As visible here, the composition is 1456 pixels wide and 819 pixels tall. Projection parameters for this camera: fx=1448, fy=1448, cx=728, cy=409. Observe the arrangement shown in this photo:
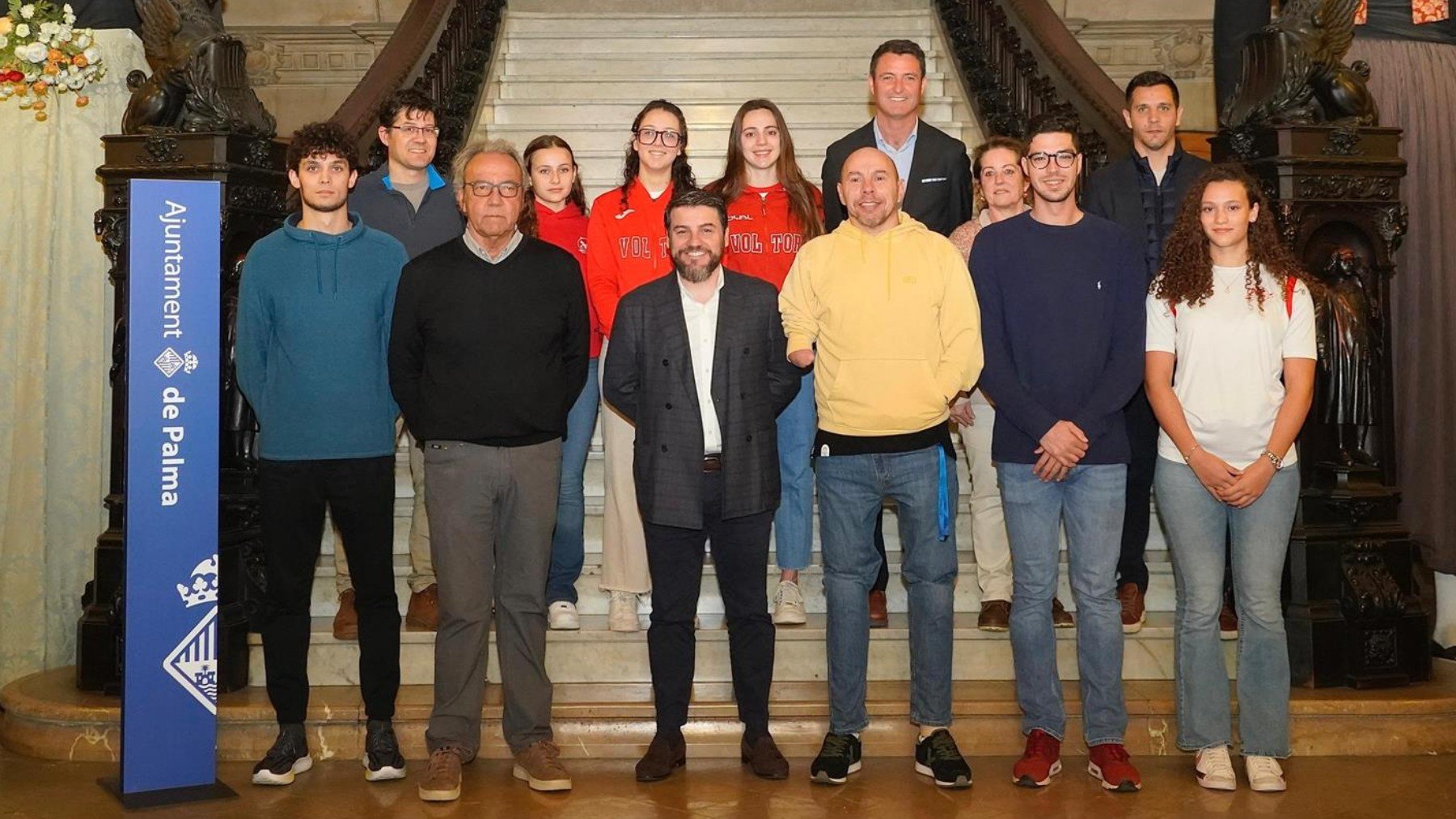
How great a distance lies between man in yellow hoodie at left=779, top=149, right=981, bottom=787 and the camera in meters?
4.09

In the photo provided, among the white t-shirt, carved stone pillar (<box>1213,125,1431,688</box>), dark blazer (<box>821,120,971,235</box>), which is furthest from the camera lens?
dark blazer (<box>821,120,971,235</box>)

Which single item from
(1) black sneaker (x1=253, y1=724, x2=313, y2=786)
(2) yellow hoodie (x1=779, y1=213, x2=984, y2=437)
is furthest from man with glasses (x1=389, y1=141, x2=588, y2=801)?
(2) yellow hoodie (x1=779, y1=213, x2=984, y2=437)

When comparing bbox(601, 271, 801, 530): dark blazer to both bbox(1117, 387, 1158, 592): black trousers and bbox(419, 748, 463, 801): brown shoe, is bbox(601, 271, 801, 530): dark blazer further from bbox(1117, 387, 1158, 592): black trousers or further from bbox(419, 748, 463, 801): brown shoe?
bbox(1117, 387, 1158, 592): black trousers

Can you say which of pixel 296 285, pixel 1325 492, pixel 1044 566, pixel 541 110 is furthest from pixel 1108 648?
pixel 541 110

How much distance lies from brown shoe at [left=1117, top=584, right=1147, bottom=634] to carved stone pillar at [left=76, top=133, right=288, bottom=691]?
2.85m

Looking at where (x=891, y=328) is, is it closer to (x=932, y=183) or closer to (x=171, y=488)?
(x=932, y=183)

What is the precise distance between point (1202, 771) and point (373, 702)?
94.1 inches

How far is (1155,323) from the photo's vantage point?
4156 mm

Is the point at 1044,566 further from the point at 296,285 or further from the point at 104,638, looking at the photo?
the point at 104,638

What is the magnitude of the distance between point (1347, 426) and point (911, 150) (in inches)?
68.0

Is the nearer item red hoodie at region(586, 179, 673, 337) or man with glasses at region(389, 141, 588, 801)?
man with glasses at region(389, 141, 588, 801)

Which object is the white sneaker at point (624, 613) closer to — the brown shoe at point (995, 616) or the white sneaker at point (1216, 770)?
the brown shoe at point (995, 616)

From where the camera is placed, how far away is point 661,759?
→ 4152 mm

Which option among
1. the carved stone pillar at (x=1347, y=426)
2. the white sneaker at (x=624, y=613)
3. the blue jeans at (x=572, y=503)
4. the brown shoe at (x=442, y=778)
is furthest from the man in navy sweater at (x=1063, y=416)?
the brown shoe at (x=442, y=778)
